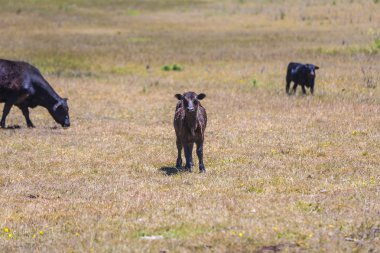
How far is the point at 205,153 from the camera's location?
16219 millimetres

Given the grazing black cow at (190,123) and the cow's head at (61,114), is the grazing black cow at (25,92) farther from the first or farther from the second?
the grazing black cow at (190,123)

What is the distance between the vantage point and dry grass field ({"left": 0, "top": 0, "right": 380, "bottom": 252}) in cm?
966

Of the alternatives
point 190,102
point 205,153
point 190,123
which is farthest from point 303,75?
point 190,102

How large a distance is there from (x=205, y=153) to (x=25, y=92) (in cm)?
661

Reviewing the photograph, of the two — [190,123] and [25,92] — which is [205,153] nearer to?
[190,123]

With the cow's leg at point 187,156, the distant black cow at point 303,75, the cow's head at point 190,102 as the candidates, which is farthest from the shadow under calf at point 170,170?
the distant black cow at point 303,75

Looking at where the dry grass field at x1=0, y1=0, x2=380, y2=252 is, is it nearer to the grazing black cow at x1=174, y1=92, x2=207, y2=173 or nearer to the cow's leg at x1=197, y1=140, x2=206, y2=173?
the cow's leg at x1=197, y1=140, x2=206, y2=173

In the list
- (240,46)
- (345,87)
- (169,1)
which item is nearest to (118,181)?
(345,87)

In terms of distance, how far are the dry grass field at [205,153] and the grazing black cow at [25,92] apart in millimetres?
628

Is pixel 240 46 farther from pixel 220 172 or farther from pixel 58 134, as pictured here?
pixel 220 172

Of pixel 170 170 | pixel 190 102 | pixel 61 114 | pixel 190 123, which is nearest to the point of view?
pixel 190 102

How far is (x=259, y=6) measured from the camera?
218 feet

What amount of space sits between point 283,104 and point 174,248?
15.3 metres

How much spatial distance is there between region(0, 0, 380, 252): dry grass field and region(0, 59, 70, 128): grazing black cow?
0.63 m
